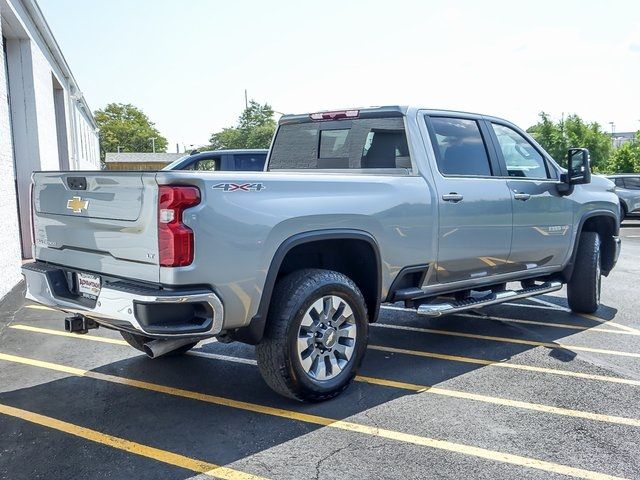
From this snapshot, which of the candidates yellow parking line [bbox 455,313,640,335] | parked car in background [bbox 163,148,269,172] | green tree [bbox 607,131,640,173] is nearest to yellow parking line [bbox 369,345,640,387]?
yellow parking line [bbox 455,313,640,335]

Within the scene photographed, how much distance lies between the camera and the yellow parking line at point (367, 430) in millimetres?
3188

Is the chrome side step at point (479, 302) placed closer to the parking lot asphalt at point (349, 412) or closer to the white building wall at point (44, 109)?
the parking lot asphalt at point (349, 412)

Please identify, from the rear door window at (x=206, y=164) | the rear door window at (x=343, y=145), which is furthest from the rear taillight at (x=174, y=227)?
the rear door window at (x=206, y=164)

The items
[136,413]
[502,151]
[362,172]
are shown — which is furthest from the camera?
[502,151]

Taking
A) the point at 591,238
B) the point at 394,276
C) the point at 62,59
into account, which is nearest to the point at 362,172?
the point at 394,276

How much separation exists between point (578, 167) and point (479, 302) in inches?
75.4

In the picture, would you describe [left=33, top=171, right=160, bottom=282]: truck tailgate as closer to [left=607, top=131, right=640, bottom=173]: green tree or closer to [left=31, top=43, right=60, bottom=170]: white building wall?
[left=31, top=43, right=60, bottom=170]: white building wall

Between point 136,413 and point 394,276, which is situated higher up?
point 394,276

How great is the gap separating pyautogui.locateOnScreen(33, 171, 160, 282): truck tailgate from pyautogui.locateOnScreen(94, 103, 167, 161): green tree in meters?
96.6

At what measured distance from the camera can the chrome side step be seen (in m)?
4.74

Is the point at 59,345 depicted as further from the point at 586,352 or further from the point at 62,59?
the point at 62,59

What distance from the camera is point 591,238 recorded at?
643 cm

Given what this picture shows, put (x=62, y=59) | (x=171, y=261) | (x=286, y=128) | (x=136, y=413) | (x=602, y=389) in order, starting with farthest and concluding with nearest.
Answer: (x=62, y=59)
(x=286, y=128)
(x=602, y=389)
(x=136, y=413)
(x=171, y=261)

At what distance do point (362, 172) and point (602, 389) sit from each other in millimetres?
2535
